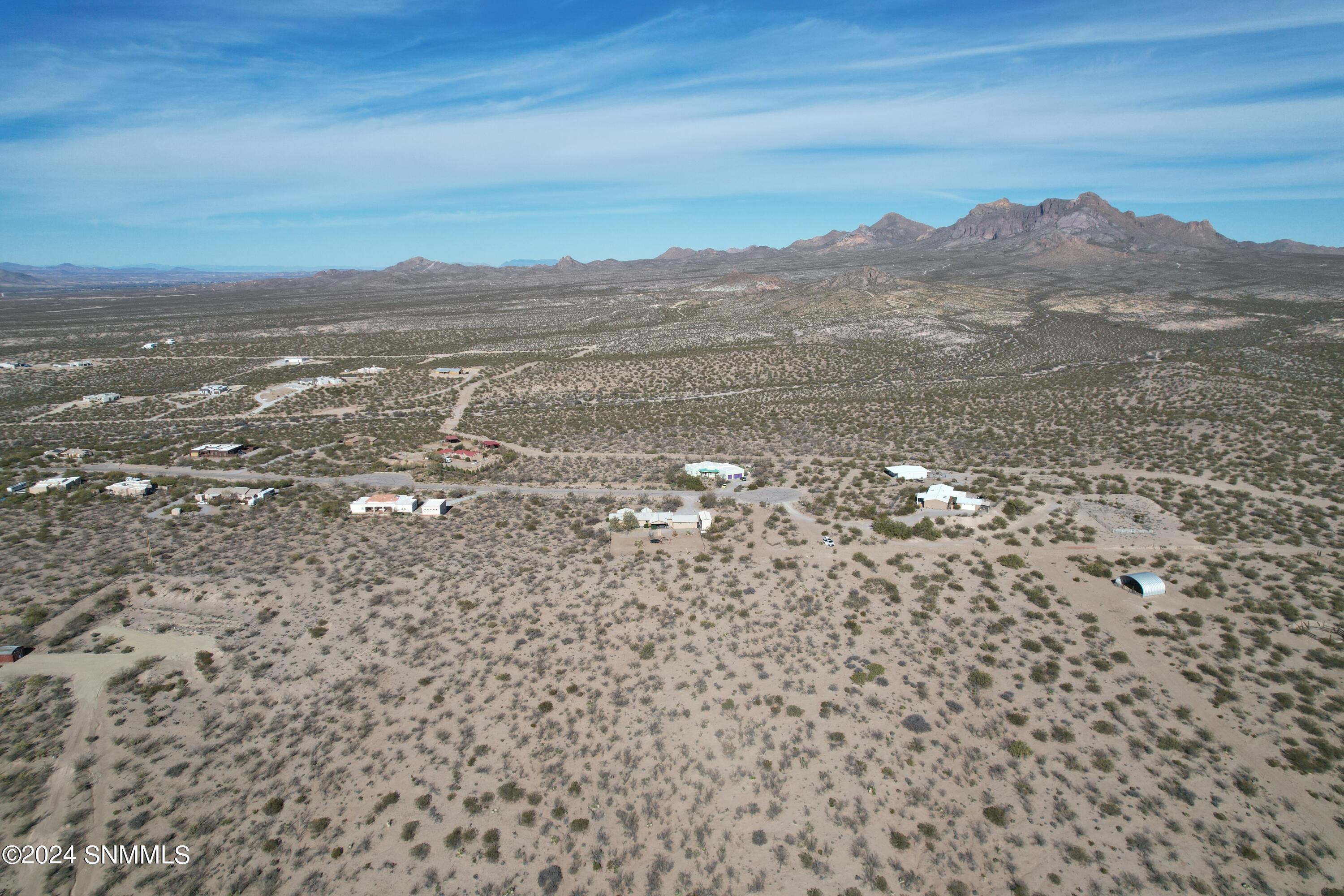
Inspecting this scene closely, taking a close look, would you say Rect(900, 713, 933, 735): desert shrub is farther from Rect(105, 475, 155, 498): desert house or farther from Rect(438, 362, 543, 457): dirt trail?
Rect(105, 475, 155, 498): desert house

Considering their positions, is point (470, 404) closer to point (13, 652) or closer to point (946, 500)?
point (13, 652)

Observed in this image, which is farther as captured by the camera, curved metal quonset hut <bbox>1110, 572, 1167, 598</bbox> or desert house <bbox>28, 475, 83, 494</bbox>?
desert house <bbox>28, 475, 83, 494</bbox>

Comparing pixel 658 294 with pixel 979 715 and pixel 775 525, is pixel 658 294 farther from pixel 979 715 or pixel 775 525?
pixel 979 715

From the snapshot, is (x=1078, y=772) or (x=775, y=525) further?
(x=775, y=525)

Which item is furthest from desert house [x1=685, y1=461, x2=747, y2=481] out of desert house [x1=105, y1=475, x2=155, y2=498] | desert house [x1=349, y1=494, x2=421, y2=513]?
desert house [x1=105, y1=475, x2=155, y2=498]

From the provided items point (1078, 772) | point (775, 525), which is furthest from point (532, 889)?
point (775, 525)

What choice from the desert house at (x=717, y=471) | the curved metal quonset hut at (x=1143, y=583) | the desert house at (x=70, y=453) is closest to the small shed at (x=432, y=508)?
the desert house at (x=717, y=471)
